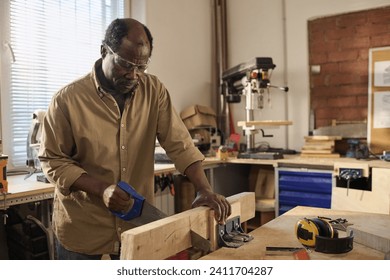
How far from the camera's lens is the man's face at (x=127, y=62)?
4.05 ft

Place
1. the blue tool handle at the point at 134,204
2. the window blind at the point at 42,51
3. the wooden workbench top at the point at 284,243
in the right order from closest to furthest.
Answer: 1. the wooden workbench top at the point at 284,243
2. the blue tool handle at the point at 134,204
3. the window blind at the point at 42,51

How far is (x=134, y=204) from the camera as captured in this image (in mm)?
1178

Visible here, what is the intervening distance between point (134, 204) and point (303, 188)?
186 cm

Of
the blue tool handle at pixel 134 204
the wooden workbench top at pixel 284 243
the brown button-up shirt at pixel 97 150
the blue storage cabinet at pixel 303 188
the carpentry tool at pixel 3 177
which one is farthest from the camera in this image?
the blue storage cabinet at pixel 303 188

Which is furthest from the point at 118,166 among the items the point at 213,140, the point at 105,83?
the point at 213,140

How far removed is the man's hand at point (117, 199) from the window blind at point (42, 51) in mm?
1649

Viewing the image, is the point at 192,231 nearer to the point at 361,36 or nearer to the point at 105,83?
the point at 105,83

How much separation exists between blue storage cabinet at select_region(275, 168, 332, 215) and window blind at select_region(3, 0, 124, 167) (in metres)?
1.62

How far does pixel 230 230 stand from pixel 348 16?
260 cm

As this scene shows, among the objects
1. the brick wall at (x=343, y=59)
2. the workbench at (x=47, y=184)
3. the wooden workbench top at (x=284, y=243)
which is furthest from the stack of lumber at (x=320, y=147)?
the wooden workbench top at (x=284, y=243)

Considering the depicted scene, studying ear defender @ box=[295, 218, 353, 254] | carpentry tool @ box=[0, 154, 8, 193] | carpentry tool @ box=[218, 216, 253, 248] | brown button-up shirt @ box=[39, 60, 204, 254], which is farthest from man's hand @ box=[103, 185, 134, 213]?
carpentry tool @ box=[0, 154, 8, 193]

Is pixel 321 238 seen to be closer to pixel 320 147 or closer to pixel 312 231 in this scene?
pixel 312 231

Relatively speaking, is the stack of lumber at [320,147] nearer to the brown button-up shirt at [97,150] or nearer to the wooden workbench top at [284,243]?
the wooden workbench top at [284,243]

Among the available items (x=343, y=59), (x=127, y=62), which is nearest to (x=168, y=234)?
(x=127, y=62)
